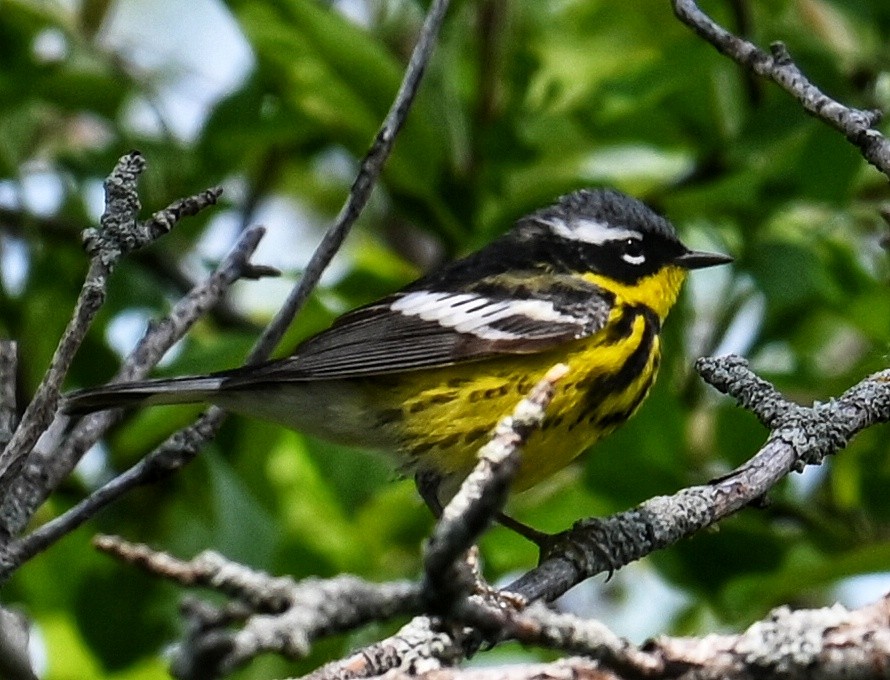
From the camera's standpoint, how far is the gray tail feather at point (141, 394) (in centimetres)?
321

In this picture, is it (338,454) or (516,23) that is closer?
(338,454)

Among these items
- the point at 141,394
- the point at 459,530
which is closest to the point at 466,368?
the point at 141,394

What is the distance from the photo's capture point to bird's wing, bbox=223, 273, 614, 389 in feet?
13.2

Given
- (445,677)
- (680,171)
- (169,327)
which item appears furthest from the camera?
(680,171)

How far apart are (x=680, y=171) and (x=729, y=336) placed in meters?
0.61

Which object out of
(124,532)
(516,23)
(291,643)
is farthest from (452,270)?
(291,643)

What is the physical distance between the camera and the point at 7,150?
172 inches

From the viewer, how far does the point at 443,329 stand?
13.6 ft

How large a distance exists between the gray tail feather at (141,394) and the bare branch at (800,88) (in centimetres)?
139

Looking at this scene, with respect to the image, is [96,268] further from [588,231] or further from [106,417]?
[588,231]

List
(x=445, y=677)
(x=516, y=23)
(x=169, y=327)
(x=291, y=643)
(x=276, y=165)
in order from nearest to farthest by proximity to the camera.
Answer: (x=291, y=643) → (x=445, y=677) → (x=169, y=327) → (x=516, y=23) → (x=276, y=165)

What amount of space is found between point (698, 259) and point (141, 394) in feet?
5.89

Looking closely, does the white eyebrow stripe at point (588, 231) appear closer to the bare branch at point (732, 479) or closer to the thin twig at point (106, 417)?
the thin twig at point (106, 417)

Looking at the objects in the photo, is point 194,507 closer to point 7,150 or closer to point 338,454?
point 338,454
